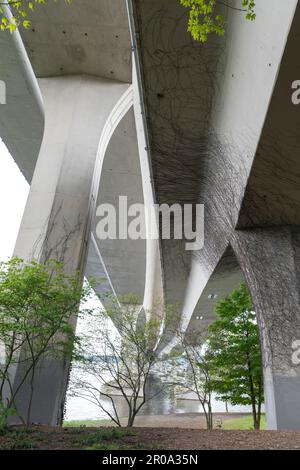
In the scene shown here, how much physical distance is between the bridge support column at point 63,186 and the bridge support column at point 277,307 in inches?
156

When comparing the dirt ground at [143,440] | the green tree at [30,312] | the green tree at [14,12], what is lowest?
the dirt ground at [143,440]

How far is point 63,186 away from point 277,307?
5.71 m

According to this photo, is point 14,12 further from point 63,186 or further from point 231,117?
point 231,117

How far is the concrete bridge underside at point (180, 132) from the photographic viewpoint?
484 centimetres

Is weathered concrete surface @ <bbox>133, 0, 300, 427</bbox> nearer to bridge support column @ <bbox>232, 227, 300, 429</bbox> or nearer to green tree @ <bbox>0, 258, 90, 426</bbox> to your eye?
bridge support column @ <bbox>232, 227, 300, 429</bbox>

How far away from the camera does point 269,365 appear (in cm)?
668

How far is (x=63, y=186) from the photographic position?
8.58 meters

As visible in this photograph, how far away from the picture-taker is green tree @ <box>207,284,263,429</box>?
32.3ft

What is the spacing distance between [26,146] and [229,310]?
375 inches

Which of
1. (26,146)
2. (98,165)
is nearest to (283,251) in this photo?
(98,165)

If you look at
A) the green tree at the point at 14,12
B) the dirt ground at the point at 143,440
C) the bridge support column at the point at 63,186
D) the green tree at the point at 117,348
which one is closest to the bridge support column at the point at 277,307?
the dirt ground at the point at 143,440

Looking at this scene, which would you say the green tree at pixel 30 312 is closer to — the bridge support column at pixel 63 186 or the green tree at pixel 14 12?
the bridge support column at pixel 63 186

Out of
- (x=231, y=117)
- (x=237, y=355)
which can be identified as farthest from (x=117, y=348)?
(x=231, y=117)

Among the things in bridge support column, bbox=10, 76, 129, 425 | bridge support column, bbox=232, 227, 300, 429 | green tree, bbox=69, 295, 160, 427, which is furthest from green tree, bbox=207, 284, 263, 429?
bridge support column, bbox=10, 76, 129, 425
